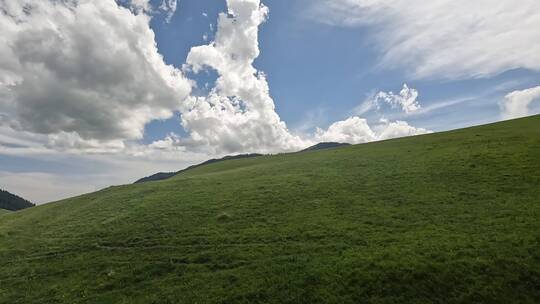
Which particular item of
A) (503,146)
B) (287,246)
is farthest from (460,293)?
(503,146)

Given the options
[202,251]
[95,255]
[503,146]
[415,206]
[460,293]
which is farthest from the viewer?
[503,146]

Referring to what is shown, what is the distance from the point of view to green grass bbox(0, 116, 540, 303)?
2148 centimetres

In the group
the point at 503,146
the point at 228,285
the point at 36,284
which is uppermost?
the point at 503,146

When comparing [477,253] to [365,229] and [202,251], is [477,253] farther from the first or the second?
[202,251]

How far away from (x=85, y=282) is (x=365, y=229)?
23.7m

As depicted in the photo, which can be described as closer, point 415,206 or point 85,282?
point 85,282

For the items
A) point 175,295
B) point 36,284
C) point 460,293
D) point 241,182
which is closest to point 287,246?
point 175,295

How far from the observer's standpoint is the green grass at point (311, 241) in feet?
70.5

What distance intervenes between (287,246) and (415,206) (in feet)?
48.5

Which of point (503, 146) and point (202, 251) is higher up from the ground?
point (503, 146)

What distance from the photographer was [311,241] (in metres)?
28.3

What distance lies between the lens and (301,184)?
4788 centimetres

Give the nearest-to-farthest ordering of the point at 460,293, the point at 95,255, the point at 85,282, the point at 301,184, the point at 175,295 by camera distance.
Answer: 1. the point at 460,293
2. the point at 175,295
3. the point at 85,282
4. the point at 95,255
5. the point at 301,184

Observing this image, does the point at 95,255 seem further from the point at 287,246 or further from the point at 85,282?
the point at 287,246
